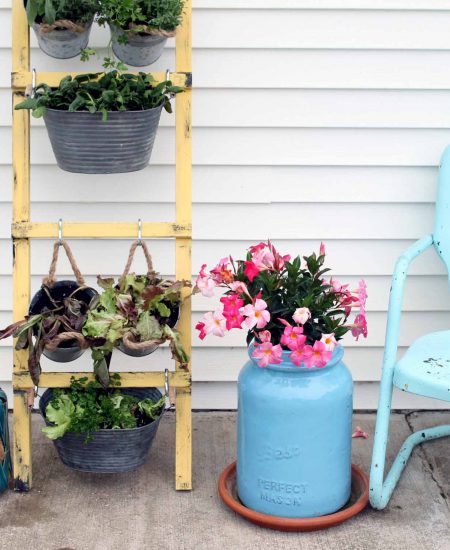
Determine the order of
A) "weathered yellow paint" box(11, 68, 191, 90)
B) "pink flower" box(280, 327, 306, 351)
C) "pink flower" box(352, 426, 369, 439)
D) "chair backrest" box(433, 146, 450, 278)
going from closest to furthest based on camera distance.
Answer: "pink flower" box(280, 327, 306, 351), "weathered yellow paint" box(11, 68, 191, 90), "chair backrest" box(433, 146, 450, 278), "pink flower" box(352, 426, 369, 439)

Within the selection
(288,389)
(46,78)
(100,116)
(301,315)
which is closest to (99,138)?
(100,116)

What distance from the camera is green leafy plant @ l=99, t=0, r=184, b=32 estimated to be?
8.91 feet

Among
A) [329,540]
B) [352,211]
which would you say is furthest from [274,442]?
[352,211]

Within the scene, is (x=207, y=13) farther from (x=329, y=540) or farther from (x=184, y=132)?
(x=329, y=540)

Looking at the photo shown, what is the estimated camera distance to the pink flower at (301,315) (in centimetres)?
261

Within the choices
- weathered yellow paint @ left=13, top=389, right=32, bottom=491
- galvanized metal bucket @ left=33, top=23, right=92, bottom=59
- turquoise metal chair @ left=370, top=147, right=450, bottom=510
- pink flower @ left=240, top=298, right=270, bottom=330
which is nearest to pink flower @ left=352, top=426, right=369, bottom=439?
turquoise metal chair @ left=370, top=147, right=450, bottom=510

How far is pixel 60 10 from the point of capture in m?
2.70

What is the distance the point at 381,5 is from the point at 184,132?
811 mm

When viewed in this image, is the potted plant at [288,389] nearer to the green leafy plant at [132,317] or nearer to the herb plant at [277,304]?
the herb plant at [277,304]

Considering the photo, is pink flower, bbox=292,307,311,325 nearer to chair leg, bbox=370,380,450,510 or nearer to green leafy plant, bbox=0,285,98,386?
chair leg, bbox=370,380,450,510

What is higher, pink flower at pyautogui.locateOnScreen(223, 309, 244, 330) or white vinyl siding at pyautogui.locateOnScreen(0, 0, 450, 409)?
white vinyl siding at pyautogui.locateOnScreen(0, 0, 450, 409)

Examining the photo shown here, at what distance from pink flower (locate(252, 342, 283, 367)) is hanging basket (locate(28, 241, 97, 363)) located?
0.48 m

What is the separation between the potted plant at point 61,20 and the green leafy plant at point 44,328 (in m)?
0.72

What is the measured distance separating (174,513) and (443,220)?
120cm
